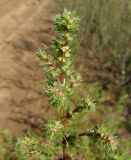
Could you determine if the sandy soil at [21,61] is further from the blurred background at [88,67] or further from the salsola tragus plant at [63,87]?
the salsola tragus plant at [63,87]

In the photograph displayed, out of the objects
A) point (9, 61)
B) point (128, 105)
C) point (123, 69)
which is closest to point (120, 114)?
point (128, 105)

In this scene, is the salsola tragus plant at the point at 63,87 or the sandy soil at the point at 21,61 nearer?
the salsola tragus plant at the point at 63,87

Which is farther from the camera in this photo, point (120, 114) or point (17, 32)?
point (17, 32)

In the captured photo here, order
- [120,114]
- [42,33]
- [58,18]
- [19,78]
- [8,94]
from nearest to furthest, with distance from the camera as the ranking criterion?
[58,18]
[120,114]
[8,94]
[19,78]
[42,33]

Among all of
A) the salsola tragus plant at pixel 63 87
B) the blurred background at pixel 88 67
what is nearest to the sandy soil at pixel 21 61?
the blurred background at pixel 88 67

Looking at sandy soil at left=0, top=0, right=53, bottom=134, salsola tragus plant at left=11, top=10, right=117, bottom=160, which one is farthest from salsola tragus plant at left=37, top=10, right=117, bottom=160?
sandy soil at left=0, top=0, right=53, bottom=134

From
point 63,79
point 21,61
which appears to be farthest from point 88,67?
point 63,79

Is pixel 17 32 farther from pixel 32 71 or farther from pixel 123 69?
pixel 123 69

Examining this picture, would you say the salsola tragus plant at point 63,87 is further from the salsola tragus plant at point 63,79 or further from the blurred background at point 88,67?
the blurred background at point 88,67

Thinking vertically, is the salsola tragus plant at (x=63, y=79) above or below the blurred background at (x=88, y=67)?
below
